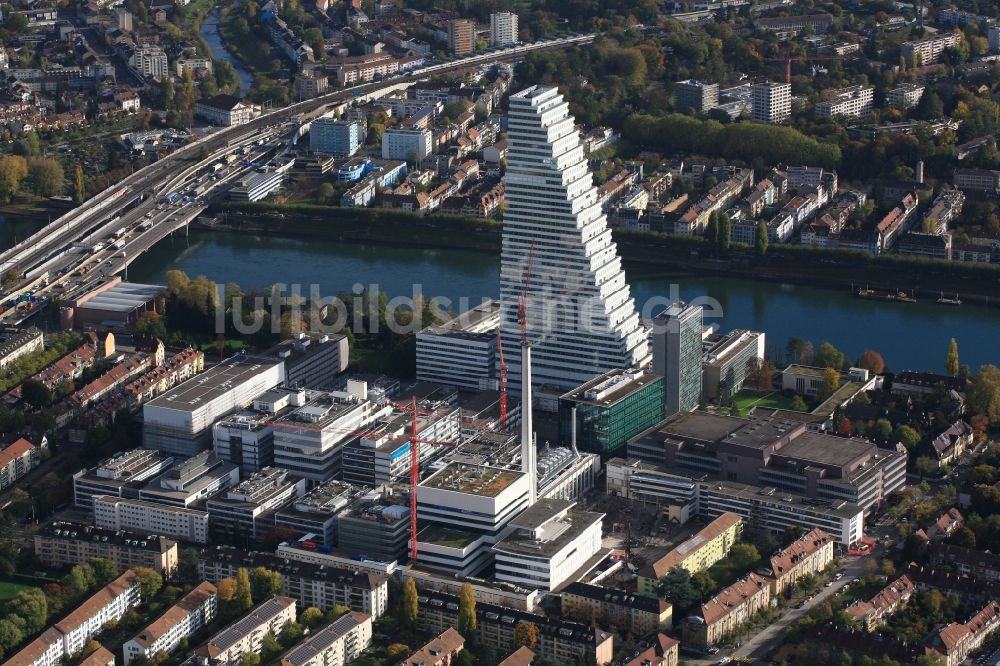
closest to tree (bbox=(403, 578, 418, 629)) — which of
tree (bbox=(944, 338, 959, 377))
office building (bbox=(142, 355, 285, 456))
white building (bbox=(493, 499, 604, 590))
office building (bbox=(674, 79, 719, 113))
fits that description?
white building (bbox=(493, 499, 604, 590))

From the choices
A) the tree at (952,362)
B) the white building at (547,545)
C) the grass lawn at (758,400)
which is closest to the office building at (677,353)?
the grass lawn at (758,400)

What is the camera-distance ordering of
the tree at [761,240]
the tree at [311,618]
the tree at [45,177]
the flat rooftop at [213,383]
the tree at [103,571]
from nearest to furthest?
the tree at [311,618], the tree at [103,571], the flat rooftop at [213,383], the tree at [761,240], the tree at [45,177]

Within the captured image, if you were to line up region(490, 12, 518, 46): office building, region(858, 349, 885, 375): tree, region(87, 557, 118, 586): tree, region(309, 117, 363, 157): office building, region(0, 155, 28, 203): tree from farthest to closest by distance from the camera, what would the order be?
region(490, 12, 518, 46): office building
region(309, 117, 363, 157): office building
region(0, 155, 28, 203): tree
region(858, 349, 885, 375): tree
region(87, 557, 118, 586): tree

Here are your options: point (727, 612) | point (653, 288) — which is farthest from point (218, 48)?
point (727, 612)

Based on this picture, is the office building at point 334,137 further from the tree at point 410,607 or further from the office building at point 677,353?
the tree at point 410,607

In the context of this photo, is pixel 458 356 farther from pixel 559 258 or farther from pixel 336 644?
pixel 336 644

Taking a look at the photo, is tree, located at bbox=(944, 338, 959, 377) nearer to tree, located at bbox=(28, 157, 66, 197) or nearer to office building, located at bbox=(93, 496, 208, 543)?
office building, located at bbox=(93, 496, 208, 543)

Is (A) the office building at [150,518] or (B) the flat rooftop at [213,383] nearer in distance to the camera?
(A) the office building at [150,518]
